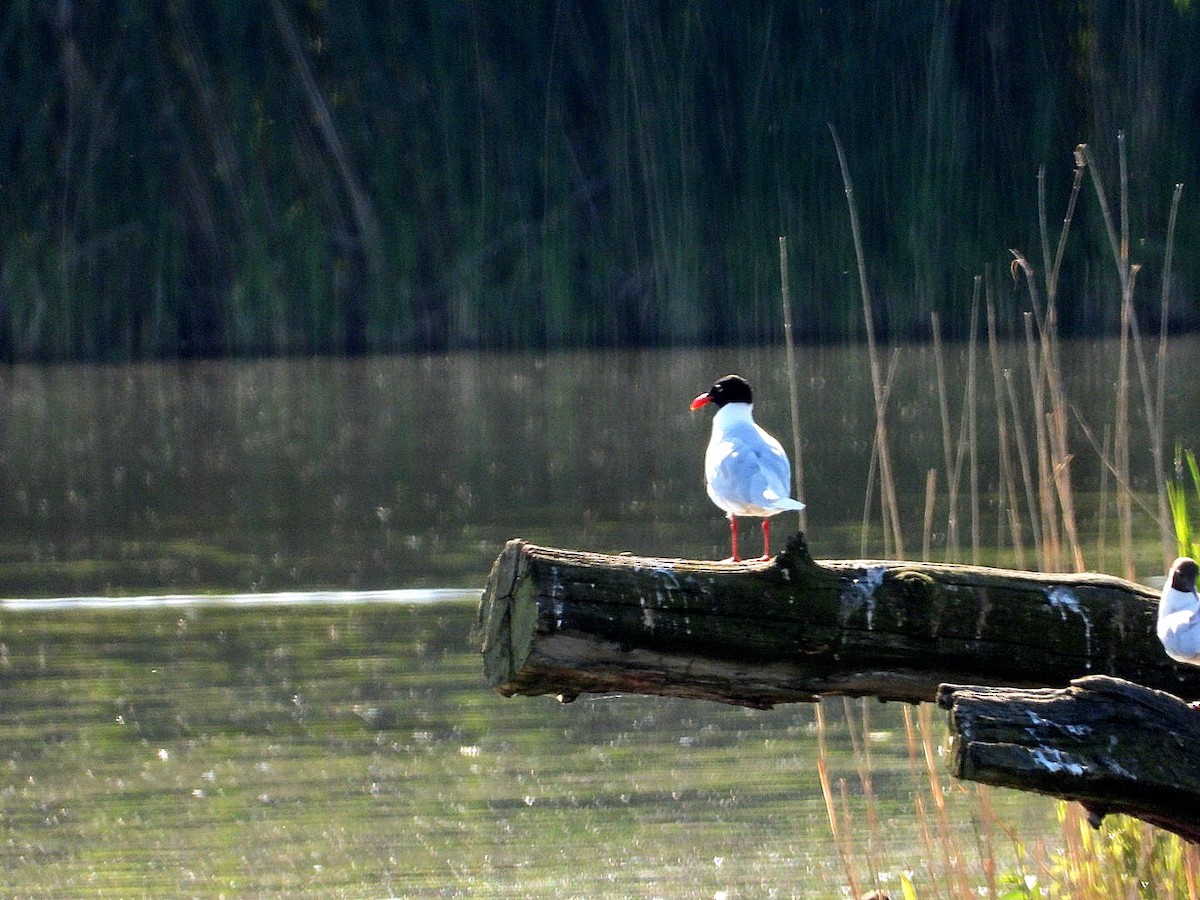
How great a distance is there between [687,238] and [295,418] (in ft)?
40.1

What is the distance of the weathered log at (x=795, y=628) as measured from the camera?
13.1ft

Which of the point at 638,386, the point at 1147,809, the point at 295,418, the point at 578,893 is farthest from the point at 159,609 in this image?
the point at 638,386

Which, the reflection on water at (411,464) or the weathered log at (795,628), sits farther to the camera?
the reflection on water at (411,464)

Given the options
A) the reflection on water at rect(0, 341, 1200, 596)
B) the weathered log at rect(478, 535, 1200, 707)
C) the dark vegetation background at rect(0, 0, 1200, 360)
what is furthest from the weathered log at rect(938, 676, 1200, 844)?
the dark vegetation background at rect(0, 0, 1200, 360)

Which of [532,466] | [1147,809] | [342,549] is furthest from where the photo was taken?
[532,466]

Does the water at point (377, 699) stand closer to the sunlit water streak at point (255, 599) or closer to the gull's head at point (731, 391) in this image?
the sunlit water streak at point (255, 599)

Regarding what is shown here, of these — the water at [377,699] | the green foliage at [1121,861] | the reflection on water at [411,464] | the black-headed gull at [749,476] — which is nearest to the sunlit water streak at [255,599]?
the water at [377,699]

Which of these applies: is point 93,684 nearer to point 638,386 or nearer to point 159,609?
point 159,609

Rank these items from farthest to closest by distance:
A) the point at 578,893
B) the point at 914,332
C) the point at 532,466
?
the point at 914,332 → the point at 532,466 → the point at 578,893

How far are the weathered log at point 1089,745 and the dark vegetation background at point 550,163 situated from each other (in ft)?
95.5

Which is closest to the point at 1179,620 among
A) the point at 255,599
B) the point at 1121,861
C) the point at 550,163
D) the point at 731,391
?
the point at 1121,861

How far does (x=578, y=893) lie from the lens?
6211mm

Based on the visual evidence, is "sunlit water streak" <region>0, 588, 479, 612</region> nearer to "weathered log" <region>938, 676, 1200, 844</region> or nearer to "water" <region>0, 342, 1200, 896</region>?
"water" <region>0, 342, 1200, 896</region>

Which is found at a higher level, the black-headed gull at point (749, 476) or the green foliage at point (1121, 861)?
the black-headed gull at point (749, 476)
